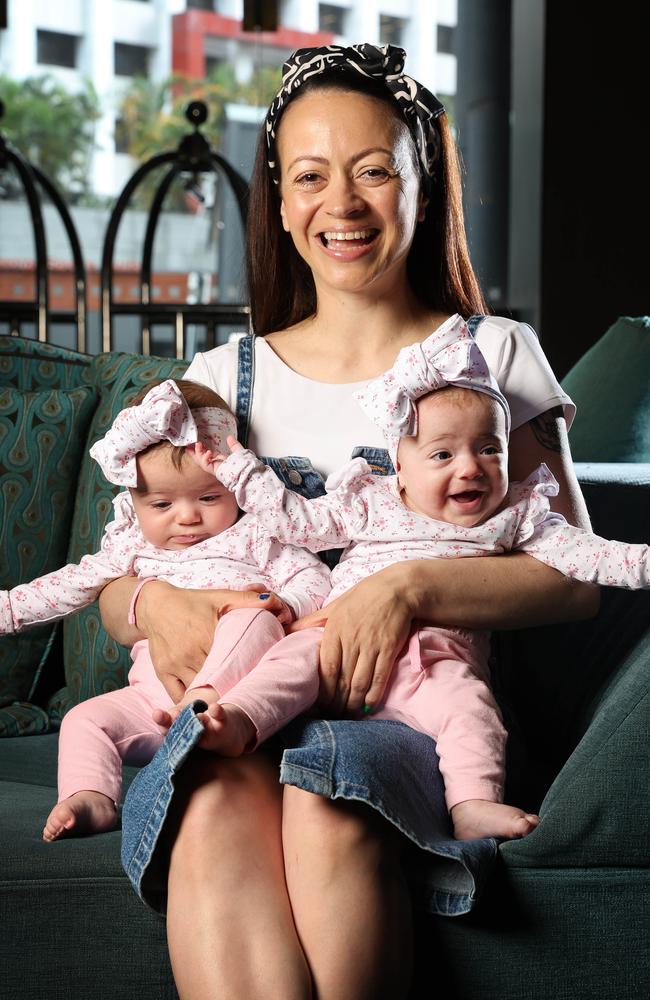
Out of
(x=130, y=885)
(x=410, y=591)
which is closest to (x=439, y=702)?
(x=410, y=591)

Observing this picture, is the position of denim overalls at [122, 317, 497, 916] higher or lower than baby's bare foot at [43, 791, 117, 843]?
higher

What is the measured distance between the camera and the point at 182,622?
154cm

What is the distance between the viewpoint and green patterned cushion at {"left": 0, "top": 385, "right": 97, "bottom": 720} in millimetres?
2010

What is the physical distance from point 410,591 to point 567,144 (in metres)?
3.75

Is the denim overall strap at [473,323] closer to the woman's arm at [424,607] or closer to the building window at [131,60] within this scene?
the woman's arm at [424,607]

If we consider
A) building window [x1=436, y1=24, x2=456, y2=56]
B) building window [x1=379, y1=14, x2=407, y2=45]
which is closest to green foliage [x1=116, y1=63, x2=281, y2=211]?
building window [x1=379, y1=14, x2=407, y2=45]

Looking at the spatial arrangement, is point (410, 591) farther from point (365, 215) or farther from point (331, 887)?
point (365, 215)

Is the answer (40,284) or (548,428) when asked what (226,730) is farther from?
(40,284)

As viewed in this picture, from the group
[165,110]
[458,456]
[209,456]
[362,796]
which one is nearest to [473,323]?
[458,456]

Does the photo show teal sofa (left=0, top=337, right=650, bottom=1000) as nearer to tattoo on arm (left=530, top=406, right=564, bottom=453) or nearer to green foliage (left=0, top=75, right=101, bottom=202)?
tattoo on arm (left=530, top=406, right=564, bottom=453)

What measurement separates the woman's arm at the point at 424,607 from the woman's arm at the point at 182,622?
11cm

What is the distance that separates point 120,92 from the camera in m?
5.55

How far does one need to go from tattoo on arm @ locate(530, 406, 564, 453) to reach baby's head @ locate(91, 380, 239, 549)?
17.5 inches

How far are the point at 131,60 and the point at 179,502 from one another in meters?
4.55
